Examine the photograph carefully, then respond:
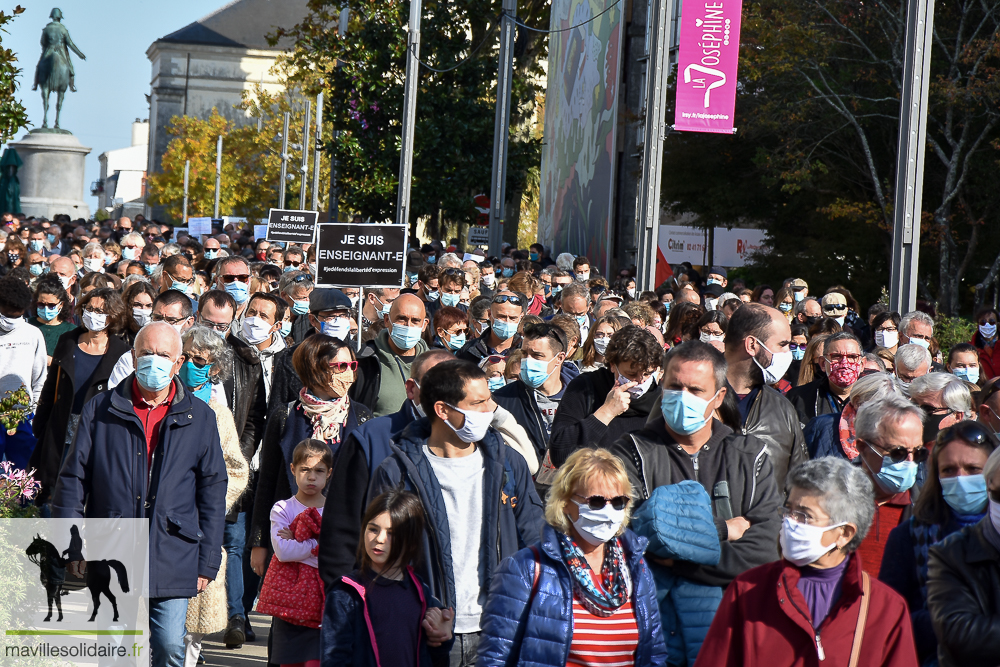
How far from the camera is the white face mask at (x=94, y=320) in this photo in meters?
9.25

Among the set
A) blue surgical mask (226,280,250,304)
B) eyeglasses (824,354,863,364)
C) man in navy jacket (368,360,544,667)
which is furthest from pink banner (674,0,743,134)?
man in navy jacket (368,360,544,667)

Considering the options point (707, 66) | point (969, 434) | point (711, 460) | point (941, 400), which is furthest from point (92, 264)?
point (969, 434)

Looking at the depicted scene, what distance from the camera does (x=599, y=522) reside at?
4.57m

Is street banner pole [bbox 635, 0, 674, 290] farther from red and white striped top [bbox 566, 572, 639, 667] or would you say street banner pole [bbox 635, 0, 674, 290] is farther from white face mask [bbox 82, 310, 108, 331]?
red and white striped top [bbox 566, 572, 639, 667]

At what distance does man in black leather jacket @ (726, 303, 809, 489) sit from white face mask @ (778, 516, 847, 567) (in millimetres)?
1533

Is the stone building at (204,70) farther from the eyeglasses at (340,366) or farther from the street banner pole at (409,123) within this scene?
the eyeglasses at (340,366)

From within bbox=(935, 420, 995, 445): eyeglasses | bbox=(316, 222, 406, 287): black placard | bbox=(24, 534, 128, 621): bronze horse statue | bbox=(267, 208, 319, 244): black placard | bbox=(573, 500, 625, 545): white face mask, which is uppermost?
bbox=(267, 208, 319, 244): black placard

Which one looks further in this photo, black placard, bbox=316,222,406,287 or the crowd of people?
black placard, bbox=316,222,406,287

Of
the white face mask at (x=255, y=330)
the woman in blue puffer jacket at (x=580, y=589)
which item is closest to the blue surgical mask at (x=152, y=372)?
the woman in blue puffer jacket at (x=580, y=589)

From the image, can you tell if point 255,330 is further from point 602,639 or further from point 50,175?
point 50,175

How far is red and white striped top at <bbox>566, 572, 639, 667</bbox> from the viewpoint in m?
4.45

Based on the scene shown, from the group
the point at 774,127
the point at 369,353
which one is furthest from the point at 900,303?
the point at 774,127

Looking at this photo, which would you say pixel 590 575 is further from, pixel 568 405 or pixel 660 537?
pixel 568 405

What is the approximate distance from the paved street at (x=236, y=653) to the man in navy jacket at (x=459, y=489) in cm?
320
